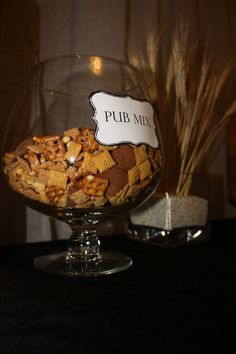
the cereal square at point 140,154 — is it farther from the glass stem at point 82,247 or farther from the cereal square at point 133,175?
the glass stem at point 82,247

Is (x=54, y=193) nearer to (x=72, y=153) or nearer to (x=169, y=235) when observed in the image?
(x=72, y=153)

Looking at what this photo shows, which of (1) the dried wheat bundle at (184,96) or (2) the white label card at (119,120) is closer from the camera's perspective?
(2) the white label card at (119,120)

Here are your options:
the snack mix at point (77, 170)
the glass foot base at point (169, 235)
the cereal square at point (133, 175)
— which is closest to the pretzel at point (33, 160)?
the snack mix at point (77, 170)

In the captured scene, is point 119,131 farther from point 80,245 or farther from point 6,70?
point 6,70

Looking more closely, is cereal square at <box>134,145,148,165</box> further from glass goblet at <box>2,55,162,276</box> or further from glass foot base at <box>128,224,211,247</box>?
glass foot base at <box>128,224,211,247</box>

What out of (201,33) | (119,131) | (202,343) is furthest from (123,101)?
(201,33)

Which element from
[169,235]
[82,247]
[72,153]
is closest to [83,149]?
[72,153]
